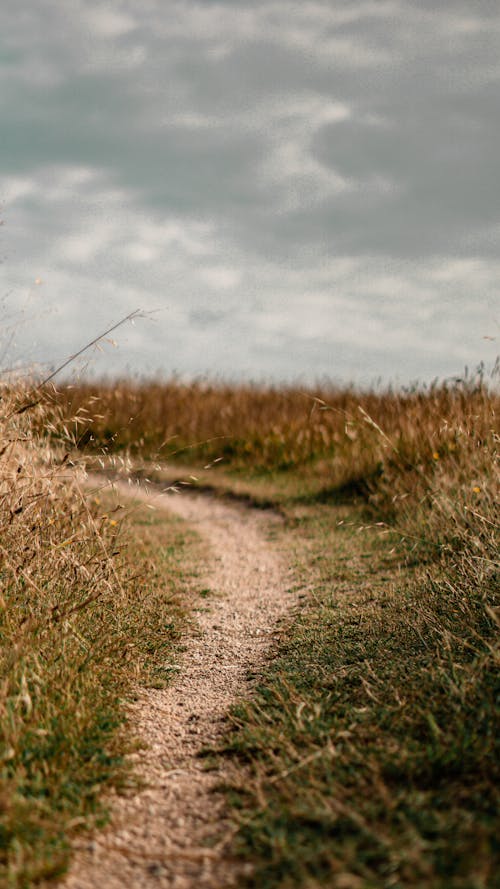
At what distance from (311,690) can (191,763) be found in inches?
30.3

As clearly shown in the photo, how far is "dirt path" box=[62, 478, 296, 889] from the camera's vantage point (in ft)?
8.12

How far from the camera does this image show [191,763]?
3.22 meters

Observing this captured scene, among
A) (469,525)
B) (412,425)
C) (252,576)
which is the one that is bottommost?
(252,576)

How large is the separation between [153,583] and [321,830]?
333 centimetres

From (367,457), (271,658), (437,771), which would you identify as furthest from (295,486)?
(437,771)

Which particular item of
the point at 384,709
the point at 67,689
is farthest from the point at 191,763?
the point at 384,709

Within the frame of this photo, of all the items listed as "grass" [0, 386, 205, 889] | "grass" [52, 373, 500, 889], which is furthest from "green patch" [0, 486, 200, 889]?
"grass" [52, 373, 500, 889]

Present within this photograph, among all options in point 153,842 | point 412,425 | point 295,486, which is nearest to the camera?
point 153,842

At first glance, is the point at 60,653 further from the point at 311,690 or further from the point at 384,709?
the point at 384,709

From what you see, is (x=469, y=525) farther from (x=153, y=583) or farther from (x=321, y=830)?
(x=321, y=830)

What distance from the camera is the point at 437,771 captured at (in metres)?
2.73

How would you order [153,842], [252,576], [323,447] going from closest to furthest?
[153,842]
[252,576]
[323,447]

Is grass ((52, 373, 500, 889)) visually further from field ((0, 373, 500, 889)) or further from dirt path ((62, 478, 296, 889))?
dirt path ((62, 478, 296, 889))

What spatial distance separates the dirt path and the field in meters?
0.11
